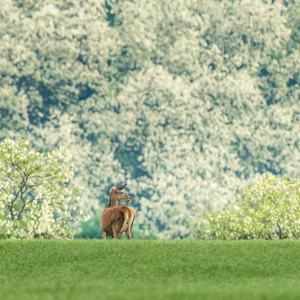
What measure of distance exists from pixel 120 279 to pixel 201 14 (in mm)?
25245

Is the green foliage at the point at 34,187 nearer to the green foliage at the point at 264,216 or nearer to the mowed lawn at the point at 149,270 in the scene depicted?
the mowed lawn at the point at 149,270

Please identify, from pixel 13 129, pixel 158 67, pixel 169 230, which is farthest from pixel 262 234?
pixel 13 129

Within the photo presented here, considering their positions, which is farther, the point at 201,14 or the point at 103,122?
the point at 201,14

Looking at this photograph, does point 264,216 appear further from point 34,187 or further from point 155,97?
point 155,97

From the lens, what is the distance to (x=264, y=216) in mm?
17812

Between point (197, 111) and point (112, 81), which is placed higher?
point (112, 81)

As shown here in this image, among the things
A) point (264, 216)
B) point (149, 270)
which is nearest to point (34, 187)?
point (264, 216)

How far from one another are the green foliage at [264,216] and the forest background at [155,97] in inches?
345

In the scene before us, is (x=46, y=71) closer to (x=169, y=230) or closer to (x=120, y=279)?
(x=169, y=230)

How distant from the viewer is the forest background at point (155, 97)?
28922 mm

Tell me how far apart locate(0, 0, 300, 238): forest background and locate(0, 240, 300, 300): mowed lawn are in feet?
49.2

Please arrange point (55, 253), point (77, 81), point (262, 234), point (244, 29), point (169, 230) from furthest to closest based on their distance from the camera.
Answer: point (244, 29)
point (77, 81)
point (169, 230)
point (262, 234)
point (55, 253)

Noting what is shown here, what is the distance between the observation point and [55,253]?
12.8 m

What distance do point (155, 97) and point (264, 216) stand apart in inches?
536
